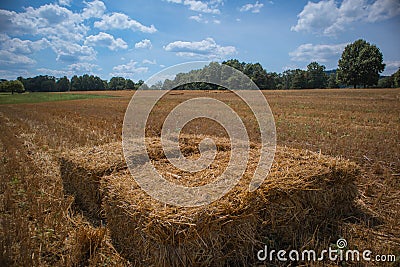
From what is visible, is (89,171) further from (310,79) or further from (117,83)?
(310,79)

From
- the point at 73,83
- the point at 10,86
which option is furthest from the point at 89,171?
the point at 73,83

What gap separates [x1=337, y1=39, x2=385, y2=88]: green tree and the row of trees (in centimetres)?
5399

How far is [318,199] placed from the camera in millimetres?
3668

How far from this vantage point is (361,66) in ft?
205

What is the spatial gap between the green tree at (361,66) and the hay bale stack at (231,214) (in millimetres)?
70674

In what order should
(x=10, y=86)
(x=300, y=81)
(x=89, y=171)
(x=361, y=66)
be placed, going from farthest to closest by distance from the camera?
(x=300, y=81)
(x=361, y=66)
(x=10, y=86)
(x=89, y=171)

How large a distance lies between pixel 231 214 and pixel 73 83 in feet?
296

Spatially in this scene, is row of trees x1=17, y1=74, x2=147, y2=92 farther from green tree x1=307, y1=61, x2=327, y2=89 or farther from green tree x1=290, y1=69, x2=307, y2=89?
green tree x1=307, y1=61, x2=327, y2=89

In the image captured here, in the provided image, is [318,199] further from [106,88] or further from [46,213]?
[106,88]

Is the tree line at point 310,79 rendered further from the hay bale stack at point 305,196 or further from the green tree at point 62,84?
the hay bale stack at point 305,196

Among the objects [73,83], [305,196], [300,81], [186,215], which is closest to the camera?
[186,215]

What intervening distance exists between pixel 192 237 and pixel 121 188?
4.25 feet

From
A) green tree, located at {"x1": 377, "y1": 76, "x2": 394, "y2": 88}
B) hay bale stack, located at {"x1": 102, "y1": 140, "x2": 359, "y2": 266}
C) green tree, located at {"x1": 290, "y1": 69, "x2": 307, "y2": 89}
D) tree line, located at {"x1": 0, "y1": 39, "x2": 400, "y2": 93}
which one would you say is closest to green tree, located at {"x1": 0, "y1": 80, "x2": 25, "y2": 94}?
tree line, located at {"x1": 0, "y1": 39, "x2": 400, "y2": 93}

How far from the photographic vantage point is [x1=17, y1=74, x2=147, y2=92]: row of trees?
230 ft
